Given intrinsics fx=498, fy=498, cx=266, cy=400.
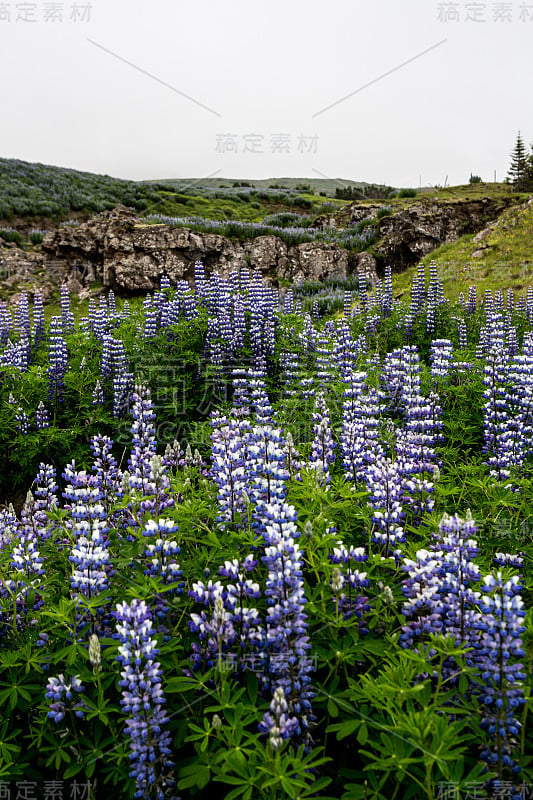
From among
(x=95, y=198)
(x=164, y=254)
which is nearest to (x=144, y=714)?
(x=164, y=254)

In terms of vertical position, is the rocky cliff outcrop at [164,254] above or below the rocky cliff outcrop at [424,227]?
below

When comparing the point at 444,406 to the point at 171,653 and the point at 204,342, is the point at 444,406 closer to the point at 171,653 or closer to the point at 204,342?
the point at 204,342

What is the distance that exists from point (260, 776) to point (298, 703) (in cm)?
33

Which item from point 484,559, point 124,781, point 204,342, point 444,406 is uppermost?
point 204,342

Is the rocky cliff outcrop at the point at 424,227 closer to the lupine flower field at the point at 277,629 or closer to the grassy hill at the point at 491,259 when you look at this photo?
the grassy hill at the point at 491,259

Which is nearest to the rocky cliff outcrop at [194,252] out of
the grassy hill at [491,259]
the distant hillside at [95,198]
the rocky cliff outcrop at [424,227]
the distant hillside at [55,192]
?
the rocky cliff outcrop at [424,227]

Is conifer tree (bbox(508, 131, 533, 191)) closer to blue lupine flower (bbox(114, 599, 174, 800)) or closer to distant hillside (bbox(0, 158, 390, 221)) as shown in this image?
distant hillside (bbox(0, 158, 390, 221))

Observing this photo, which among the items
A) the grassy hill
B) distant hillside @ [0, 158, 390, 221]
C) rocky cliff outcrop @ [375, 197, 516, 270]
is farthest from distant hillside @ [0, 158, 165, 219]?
the grassy hill

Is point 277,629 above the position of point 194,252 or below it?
below

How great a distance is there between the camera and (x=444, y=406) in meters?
5.64

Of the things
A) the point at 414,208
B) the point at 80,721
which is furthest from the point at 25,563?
the point at 414,208

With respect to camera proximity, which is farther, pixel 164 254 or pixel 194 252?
pixel 194 252

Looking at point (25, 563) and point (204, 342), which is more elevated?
point (204, 342)

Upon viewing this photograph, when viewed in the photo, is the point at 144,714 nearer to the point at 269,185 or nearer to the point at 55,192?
the point at 55,192
